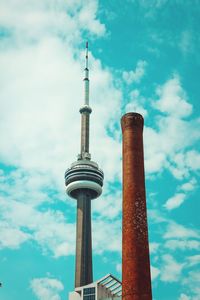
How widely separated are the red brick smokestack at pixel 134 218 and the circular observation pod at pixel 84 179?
63.1 m

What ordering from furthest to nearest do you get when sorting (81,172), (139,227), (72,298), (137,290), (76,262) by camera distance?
(81,172), (76,262), (72,298), (139,227), (137,290)

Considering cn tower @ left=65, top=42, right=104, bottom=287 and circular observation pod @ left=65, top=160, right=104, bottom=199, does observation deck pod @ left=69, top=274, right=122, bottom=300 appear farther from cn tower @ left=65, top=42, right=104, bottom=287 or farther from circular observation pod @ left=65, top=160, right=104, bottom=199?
circular observation pod @ left=65, top=160, right=104, bottom=199

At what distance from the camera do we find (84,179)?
9838cm

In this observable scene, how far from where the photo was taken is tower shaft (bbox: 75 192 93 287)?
89.9 metres

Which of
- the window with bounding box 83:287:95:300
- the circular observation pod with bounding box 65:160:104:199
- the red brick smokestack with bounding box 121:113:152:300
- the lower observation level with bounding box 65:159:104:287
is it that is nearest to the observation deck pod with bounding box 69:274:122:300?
the window with bounding box 83:287:95:300

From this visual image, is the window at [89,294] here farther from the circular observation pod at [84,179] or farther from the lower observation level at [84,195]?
the circular observation pod at [84,179]

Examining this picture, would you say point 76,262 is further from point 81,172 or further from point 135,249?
point 135,249

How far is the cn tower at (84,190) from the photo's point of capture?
9131 centimetres

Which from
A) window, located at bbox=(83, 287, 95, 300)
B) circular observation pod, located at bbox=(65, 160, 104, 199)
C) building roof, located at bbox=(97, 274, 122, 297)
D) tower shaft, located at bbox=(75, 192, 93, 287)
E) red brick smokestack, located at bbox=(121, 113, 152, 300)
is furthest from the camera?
circular observation pod, located at bbox=(65, 160, 104, 199)

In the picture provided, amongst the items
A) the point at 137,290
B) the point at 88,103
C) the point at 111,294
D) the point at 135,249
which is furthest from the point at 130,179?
the point at 88,103

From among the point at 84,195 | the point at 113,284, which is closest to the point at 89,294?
the point at 113,284

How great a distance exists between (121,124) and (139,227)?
9.69 meters

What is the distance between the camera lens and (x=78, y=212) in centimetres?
9788

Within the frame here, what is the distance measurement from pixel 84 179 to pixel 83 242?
1456 cm
